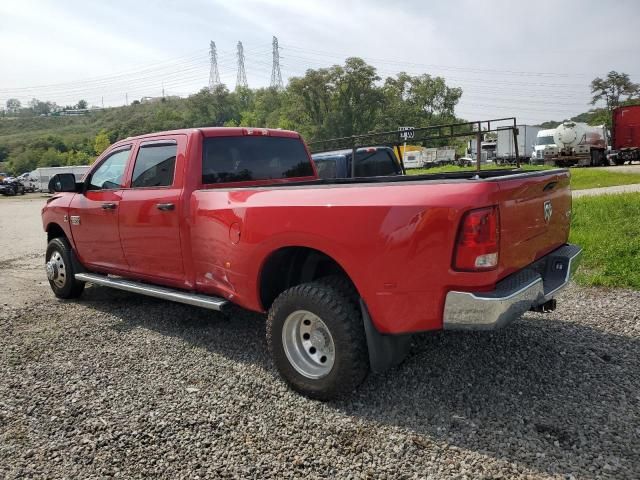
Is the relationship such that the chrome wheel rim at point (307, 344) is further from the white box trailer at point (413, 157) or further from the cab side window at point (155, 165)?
the white box trailer at point (413, 157)

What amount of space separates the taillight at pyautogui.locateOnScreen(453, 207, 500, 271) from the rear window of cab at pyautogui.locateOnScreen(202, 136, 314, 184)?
2407 millimetres

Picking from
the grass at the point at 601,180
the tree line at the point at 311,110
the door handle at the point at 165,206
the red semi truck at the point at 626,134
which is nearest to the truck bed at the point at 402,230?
the door handle at the point at 165,206

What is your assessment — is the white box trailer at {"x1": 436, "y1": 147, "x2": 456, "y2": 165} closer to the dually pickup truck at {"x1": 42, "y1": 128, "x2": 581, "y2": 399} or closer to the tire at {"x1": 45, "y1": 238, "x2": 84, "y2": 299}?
the tire at {"x1": 45, "y1": 238, "x2": 84, "y2": 299}

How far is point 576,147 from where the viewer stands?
28.1 m

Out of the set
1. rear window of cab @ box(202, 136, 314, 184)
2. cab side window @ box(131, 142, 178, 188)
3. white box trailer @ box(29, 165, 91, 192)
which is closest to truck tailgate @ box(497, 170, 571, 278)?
rear window of cab @ box(202, 136, 314, 184)

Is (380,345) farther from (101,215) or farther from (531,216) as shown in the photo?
(101,215)

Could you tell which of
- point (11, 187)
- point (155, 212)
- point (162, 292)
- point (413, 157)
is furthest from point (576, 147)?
point (11, 187)

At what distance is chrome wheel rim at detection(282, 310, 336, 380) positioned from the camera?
321cm

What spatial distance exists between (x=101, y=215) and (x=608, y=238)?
6.68 metres

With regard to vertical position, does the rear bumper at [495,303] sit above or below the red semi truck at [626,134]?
below

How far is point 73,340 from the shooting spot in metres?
4.50

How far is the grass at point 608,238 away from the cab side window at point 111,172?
536 cm

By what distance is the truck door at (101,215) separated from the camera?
4.86 m

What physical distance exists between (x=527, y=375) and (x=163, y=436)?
2.48 metres
